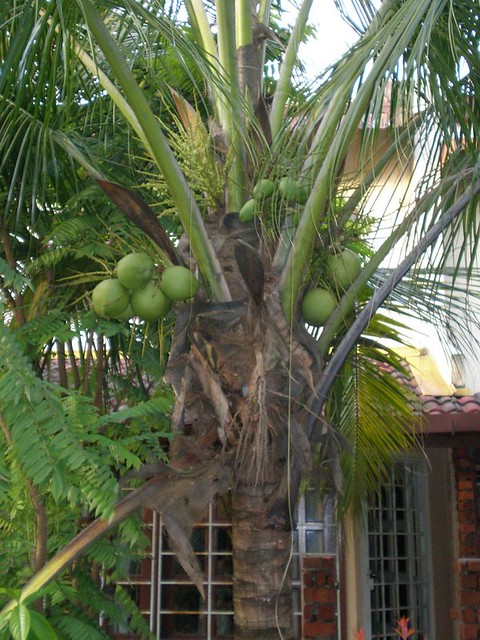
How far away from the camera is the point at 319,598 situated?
24.9ft

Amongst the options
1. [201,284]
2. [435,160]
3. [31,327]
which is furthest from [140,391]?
[435,160]

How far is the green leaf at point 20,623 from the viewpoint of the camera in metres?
2.61

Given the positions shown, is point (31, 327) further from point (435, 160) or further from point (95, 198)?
point (435, 160)

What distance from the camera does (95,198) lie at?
178 inches

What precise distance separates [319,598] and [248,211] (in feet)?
16.7

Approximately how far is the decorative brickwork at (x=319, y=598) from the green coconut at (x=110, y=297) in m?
4.90

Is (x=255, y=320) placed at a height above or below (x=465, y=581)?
above

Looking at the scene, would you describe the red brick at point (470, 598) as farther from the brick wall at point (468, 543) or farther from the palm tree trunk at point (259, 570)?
the palm tree trunk at point (259, 570)

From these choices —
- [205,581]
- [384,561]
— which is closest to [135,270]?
[205,581]

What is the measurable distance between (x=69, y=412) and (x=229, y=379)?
64 centimetres

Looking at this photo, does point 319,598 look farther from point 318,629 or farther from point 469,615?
point 469,615

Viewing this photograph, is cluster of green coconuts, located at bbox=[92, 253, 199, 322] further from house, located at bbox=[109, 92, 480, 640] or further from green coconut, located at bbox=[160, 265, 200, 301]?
house, located at bbox=[109, 92, 480, 640]

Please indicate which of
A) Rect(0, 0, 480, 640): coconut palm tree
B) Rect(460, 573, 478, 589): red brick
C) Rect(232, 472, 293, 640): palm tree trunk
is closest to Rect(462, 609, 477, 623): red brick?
Rect(460, 573, 478, 589): red brick

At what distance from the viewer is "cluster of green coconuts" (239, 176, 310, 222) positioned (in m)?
3.32
